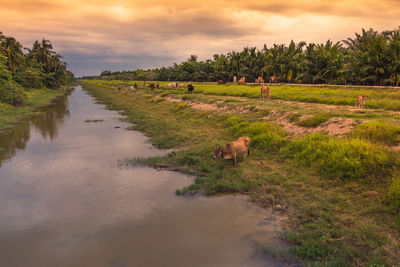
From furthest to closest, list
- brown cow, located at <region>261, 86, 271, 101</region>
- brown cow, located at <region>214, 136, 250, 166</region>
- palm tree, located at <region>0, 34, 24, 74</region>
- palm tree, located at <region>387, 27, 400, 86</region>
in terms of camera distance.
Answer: palm tree, located at <region>0, 34, 24, 74</region>
palm tree, located at <region>387, 27, 400, 86</region>
brown cow, located at <region>261, 86, 271, 101</region>
brown cow, located at <region>214, 136, 250, 166</region>

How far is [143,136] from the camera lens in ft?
52.3

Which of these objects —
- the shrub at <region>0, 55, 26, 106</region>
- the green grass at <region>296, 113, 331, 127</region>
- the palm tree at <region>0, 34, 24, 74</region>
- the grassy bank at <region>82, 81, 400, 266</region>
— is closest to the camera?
the grassy bank at <region>82, 81, 400, 266</region>

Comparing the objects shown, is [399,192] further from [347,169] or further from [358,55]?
[358,55]

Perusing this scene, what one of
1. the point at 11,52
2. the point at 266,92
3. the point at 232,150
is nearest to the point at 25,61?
the point at 11,52

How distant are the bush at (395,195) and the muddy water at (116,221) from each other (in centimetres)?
251

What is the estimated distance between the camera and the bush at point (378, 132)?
823cm

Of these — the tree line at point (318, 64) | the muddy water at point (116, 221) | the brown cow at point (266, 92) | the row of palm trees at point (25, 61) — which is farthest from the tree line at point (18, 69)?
the tree line at point (318, 64)

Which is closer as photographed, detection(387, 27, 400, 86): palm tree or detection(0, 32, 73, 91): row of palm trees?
detection(387, 27, 400, 86): palm tree

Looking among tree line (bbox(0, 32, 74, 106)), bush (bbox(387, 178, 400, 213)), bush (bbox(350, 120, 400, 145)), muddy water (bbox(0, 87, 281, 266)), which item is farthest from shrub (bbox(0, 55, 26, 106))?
bush (bbox(387, 178, 400, 213))

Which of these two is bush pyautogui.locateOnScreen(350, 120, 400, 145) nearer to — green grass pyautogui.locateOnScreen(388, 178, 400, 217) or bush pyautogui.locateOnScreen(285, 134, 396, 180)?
bush pyautogui.locateOnScreen(285, 134, 396, 180)

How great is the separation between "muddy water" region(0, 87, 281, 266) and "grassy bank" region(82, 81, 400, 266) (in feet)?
2.02

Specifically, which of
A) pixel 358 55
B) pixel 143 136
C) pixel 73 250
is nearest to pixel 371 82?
pixel 358 55

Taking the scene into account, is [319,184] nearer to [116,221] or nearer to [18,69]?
[116,221]

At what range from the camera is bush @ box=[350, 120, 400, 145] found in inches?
324
